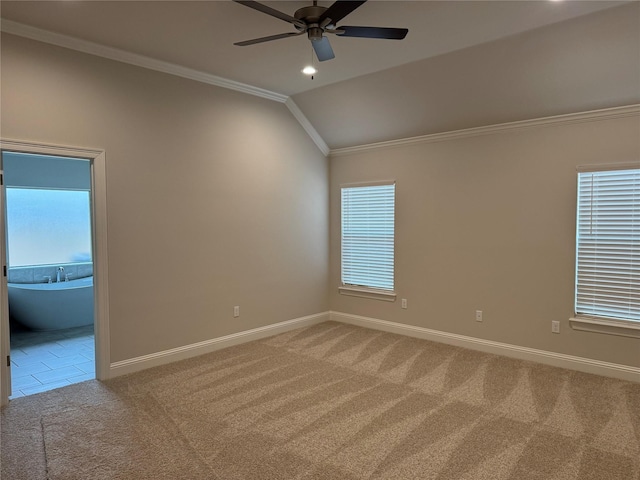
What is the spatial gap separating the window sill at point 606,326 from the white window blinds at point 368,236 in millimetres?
2112

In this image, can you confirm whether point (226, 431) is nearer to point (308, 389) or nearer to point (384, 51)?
point (308, 389)

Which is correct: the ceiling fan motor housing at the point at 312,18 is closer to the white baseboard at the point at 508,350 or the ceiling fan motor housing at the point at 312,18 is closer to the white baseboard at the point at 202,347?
the white baseboard at the point at 202,347

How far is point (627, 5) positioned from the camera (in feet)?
9.34

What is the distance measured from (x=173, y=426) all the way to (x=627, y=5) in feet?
14.4

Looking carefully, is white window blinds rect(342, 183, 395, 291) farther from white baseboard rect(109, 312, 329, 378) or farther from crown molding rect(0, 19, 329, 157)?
crown molding rect(0, 19, 329, 157)

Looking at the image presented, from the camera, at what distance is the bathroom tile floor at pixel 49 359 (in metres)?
3.74

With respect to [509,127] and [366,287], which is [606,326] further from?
[366,287]

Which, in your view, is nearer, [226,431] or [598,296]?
[226,431]

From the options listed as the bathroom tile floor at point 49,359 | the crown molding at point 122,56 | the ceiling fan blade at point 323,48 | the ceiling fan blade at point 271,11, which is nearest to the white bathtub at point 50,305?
the bathroom tile floor at point 49,359

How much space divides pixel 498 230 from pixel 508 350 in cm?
131

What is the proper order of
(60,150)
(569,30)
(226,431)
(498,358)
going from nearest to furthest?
1. (226,431)
2. (569,30)
3. (60,150)
4. (498,358)

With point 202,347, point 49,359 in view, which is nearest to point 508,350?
point 202,347

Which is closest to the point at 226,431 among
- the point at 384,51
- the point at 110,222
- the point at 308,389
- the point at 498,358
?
the point at 308,389

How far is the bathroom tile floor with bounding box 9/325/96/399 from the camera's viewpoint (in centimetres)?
374
